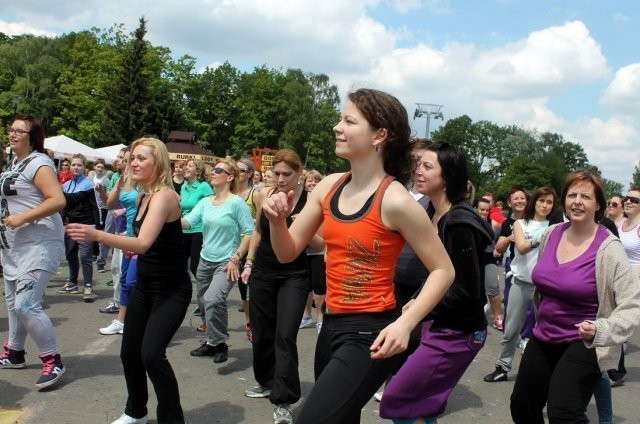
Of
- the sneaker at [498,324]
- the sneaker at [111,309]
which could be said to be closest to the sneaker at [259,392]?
the sneaker at [111,309]

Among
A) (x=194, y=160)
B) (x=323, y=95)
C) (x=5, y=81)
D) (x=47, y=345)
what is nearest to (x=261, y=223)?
(x=47, y=345)

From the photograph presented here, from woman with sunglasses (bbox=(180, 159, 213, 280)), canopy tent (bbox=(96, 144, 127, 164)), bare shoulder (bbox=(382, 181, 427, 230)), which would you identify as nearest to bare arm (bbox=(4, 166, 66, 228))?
woman with sunglasses (bbox=(180, 159, 213, 280))

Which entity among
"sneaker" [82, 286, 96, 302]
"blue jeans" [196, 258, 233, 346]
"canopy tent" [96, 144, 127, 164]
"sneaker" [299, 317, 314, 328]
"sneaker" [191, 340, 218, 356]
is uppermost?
"canopy tent" [96, 144, 127, 164]

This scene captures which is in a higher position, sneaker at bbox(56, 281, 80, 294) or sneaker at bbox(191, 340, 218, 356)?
sneaker at bbox(191, 340, 218, 356)

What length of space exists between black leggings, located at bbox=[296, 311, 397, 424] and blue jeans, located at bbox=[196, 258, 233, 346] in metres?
3.40

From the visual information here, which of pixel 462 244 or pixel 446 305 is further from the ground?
pixel 462 244

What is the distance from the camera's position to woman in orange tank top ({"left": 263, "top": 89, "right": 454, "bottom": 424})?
8.86 ft

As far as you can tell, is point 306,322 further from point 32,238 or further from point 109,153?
point 109,153

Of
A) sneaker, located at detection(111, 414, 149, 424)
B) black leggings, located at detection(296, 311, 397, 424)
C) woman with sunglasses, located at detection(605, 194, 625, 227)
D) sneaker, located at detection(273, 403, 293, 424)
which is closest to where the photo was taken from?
black leggings, located at detection(296, 311, 397, 424)

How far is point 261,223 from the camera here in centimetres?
536

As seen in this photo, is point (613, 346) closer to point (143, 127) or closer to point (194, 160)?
point (194, 160)

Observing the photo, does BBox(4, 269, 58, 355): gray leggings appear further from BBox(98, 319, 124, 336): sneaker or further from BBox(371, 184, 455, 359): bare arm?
BBox(371, 184, 455, 359): bare arm

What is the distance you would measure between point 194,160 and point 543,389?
6.97m

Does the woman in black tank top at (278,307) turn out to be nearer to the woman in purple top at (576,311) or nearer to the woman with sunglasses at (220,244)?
the woman with sunglasses at (220,244)
